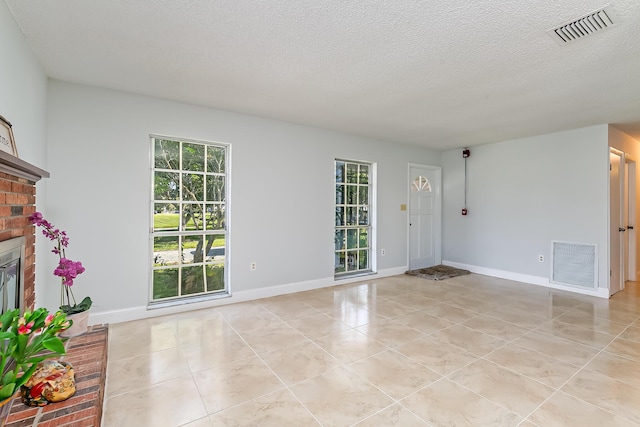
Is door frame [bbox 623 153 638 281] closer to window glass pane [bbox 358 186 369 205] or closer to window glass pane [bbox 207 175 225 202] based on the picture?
window glass pane [bbox 358 186 369 205]

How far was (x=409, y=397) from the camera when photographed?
6.39ft

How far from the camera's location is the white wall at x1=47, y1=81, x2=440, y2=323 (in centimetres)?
300

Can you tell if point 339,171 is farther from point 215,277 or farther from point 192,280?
point 192,280

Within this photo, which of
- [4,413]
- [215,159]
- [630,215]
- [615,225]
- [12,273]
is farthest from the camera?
[630,215]

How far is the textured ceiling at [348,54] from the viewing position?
6.21 feet

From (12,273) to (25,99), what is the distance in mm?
1314

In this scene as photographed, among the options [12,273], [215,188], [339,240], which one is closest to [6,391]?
[12,273]

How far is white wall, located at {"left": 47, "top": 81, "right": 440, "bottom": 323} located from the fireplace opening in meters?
1.15

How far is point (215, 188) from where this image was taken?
12.7 feet

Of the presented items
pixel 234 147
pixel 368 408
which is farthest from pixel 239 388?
pixel 234 147

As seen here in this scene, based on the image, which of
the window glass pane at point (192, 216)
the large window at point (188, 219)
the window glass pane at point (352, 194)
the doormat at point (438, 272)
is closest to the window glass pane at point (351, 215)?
the window glass pane at point (352, 194)

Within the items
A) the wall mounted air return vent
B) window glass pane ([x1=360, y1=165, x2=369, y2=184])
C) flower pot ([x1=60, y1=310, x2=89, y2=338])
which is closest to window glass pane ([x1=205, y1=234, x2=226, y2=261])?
flower pot ([x1=60, y1=310, x2=89, y2=338])

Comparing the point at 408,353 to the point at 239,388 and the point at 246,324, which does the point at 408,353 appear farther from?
the point at 246,324

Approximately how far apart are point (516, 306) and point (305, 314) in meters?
2.61
